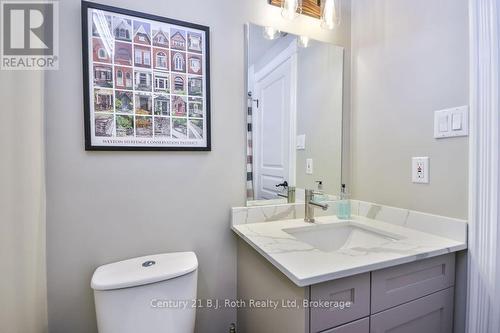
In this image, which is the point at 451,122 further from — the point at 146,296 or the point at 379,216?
the point at 146,296

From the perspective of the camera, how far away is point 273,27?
1.20 metres

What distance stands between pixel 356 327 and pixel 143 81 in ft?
3.82

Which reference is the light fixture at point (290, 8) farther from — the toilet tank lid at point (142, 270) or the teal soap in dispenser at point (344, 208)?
the toilet tank lid at point (142, 270)

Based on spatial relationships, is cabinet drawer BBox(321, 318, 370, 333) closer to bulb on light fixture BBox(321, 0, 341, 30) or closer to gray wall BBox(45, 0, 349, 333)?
gray wall BBox(45, 0, 349, 333)

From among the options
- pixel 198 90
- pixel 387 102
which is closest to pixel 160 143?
pixel 198 90

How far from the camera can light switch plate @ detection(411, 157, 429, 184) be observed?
1.02 metres

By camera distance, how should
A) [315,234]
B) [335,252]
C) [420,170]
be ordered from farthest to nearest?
[315,234], [420,170], [335,252]

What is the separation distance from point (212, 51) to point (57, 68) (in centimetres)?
60

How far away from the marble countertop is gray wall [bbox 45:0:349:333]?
0.70 ft

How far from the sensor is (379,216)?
123cm

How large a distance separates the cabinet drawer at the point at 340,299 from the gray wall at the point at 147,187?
22.2 inches

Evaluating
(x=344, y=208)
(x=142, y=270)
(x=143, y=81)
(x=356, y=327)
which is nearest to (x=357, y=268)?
(x=356, y=327)

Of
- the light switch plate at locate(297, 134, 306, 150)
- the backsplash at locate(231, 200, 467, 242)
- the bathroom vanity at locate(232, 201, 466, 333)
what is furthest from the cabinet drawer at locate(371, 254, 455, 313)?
the light switch plate at locate(297, 134, 306, 150)

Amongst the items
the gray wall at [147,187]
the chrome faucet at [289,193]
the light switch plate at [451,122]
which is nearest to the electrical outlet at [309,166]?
the chrome faucet at [289,193]
